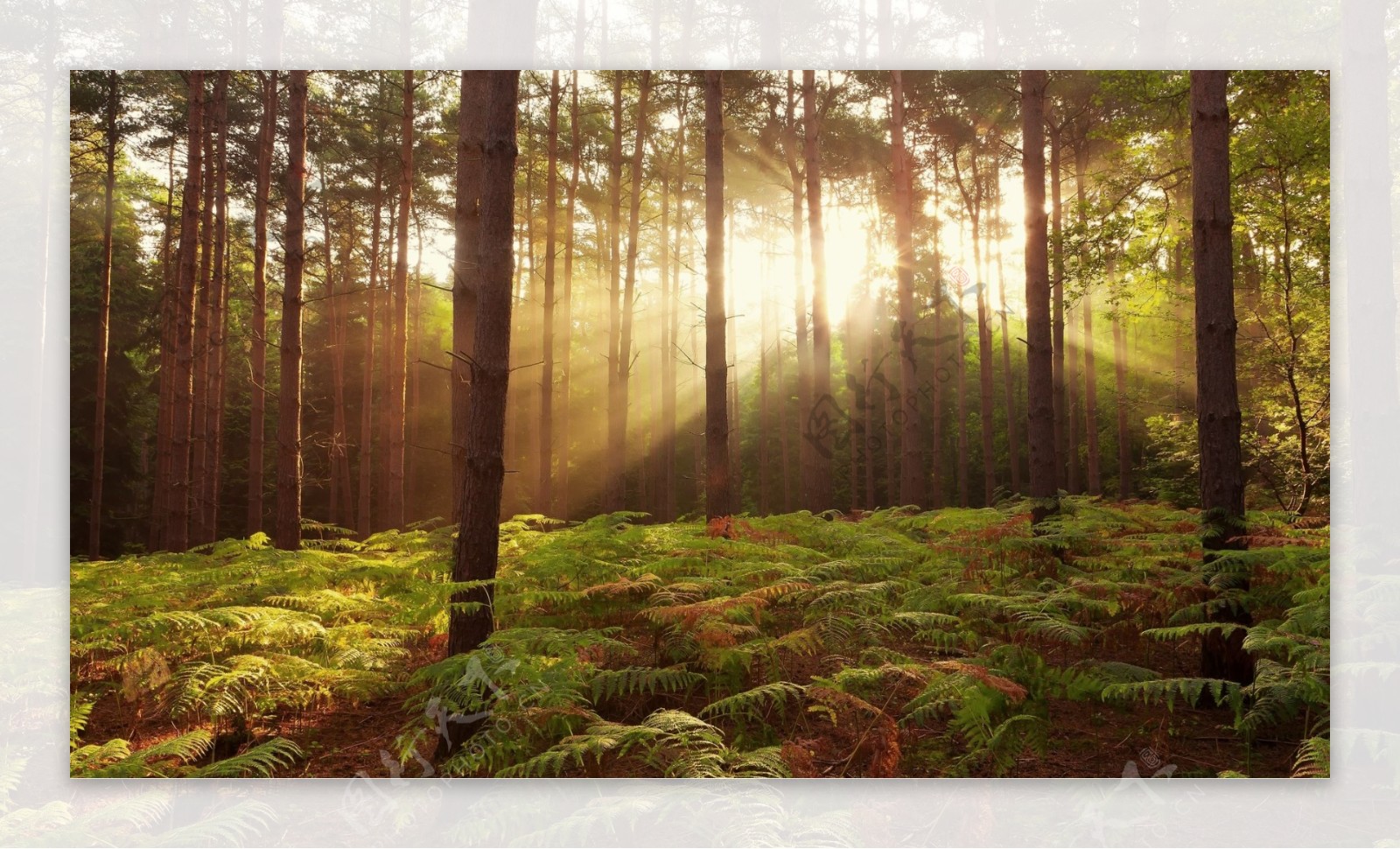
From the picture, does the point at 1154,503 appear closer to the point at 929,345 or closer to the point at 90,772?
the point at 90,772

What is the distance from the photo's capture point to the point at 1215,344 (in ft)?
12.1

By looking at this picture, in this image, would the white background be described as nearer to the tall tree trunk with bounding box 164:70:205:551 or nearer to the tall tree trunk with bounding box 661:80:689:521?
the tall tree trunk with bounding box 164:70:205:551

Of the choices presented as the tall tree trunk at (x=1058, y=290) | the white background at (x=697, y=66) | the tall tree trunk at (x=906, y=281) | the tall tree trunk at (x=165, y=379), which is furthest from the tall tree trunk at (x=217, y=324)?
the tall tree trunk at (x=1058, y=290)

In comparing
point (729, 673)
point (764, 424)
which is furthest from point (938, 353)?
point (729, 673)

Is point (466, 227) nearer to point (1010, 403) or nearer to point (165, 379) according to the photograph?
point (165, 379)

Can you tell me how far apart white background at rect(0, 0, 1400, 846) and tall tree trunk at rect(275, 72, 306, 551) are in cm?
73

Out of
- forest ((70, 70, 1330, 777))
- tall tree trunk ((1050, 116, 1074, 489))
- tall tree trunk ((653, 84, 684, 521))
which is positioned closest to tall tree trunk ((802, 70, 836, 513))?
forest ((70, 70, 1330, 777))

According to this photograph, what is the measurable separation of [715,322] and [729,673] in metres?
3.78

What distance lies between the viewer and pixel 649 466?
18.3 metres

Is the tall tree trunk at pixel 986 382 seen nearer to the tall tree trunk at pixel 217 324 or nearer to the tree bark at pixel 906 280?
the tree bark at pixel 906 280

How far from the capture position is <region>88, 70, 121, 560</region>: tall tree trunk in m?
4.50

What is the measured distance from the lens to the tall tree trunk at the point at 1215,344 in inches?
143

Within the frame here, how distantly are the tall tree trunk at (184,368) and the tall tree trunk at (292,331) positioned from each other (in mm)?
841

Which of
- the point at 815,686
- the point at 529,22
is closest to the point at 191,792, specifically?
the point at 815,686
